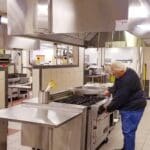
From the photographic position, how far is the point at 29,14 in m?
2.44

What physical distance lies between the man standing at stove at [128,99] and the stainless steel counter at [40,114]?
0.74 metres

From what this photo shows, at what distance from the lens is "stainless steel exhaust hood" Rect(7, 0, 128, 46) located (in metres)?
2.24

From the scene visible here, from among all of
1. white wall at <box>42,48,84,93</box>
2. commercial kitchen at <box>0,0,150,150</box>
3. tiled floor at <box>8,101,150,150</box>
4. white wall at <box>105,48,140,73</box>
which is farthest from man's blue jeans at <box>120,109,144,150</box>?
white wall at <box>105,48,140,73</box>

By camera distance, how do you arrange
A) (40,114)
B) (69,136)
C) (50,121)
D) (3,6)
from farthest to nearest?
1. (3,6)
2. (69,136)
3. (40,114)
4. (50,121)

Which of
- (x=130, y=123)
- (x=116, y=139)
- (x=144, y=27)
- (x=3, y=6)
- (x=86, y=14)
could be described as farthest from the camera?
(x=3, y=6)

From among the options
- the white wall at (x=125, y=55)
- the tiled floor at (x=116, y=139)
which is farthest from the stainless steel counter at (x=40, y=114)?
the white wall at (x=125, y=55)

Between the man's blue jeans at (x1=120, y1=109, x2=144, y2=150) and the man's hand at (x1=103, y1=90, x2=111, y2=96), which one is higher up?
the man's hand at (x1=103, y1=90, x2=111, y2=96)

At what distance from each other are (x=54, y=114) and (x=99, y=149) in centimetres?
178

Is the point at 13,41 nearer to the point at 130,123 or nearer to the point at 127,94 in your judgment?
the point at 127,94

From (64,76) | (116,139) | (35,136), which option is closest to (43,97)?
(35,136)

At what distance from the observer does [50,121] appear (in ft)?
7.10

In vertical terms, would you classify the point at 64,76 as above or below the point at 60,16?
below

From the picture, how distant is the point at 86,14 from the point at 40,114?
109 cm

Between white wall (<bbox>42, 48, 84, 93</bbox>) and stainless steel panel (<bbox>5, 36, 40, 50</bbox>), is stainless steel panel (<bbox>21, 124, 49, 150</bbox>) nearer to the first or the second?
white wall (<bbox>42, 48, 84, 93</bbox>)
